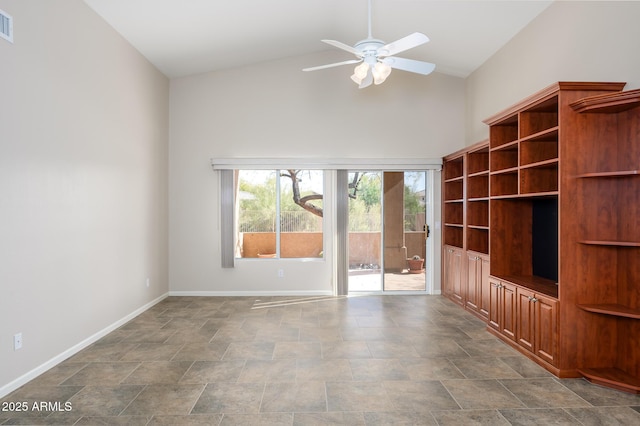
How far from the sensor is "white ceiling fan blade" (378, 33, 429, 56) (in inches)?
124

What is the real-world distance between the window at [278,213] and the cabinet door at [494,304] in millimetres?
2841

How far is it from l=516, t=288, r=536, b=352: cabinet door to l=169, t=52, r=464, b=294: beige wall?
3174 millimetres

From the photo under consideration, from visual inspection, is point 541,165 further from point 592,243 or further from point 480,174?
point 480,174

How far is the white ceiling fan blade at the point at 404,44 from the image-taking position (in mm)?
3152

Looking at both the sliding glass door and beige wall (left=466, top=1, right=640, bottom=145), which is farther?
the sliding glass door

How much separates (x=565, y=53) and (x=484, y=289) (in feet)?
9.28

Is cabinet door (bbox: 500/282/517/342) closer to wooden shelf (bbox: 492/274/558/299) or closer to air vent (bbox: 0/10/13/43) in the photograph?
wooden shelf (bbox: 492/274/558/299)

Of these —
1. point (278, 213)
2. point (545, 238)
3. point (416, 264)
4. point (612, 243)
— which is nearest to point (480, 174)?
point (545, 238)

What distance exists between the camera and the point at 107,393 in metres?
2.93

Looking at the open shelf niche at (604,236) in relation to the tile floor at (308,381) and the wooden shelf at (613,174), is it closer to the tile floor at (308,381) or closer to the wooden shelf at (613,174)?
the wooden shelf at (613,174)

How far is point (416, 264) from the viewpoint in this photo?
6516mm

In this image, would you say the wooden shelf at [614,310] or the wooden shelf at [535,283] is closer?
the wooden shelf at [614,310]

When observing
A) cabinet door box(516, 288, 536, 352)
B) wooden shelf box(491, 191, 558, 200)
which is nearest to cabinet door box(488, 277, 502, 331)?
cabinet door box(516, 288, 536, 352)

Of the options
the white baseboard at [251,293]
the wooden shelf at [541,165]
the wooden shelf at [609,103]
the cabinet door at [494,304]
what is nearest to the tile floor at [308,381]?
the cabinet door at [494,304]
